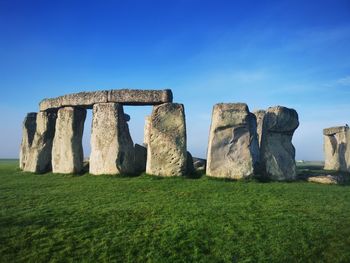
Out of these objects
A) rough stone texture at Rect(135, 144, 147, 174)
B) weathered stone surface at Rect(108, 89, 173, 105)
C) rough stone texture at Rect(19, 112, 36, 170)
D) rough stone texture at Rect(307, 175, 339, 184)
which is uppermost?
weathered stone surface at Rect(108, 89, 173, 105)

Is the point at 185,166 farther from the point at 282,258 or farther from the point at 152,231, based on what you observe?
the point at 282,258

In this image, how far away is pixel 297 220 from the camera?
769 cm

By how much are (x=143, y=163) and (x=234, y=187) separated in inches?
195

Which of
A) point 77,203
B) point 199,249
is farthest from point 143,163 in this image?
point 199,249

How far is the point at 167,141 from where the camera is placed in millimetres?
13141

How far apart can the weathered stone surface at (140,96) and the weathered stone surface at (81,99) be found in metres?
0.43

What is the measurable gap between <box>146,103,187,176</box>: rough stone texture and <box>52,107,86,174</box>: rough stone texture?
3424 millimetres

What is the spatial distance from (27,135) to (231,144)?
1145 centimetres

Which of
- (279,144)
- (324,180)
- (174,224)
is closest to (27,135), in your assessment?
(279,144)

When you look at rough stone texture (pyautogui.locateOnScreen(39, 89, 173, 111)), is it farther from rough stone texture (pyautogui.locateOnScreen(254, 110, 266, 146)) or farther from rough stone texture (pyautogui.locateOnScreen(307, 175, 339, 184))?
rough stone texture (pyautogui.locateOnScreen(307, 175, 339, 184))

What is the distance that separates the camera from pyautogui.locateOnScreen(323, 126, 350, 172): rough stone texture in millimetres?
21047

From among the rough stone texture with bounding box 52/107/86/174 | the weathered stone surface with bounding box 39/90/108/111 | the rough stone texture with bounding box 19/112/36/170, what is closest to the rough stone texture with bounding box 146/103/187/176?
the weathered stone surface with bounding box 39/90/108/111

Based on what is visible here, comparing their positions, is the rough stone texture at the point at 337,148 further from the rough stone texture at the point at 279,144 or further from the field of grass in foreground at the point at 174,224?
the field of grass in foreground at the point at 174,224

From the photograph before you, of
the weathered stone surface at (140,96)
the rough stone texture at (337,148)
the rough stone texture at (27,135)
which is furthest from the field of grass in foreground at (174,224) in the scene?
the rough stone texture at (337,148)
